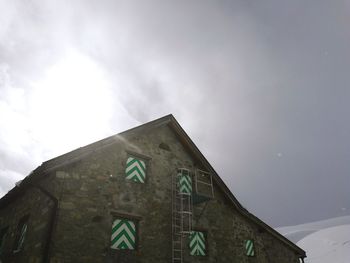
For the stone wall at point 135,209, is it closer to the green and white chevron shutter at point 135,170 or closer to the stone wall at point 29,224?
the green and white chevron shutter at point 135,170

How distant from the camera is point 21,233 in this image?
1106 cm

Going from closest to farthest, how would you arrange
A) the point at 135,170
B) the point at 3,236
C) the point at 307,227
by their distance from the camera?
the point at 135,170, the point at 3,236, the point at 307,227

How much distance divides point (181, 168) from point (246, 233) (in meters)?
6.21

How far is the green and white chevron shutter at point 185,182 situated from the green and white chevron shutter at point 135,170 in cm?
215

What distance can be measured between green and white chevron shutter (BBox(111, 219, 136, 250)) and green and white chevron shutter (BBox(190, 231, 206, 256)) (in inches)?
131

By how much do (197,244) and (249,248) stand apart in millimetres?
4605

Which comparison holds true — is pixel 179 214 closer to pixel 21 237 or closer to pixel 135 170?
pixel 135 170

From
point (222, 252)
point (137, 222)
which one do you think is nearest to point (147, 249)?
point (137, 222)

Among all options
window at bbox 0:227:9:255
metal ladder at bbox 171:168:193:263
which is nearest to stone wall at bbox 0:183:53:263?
Result: window at bbox 0:227:9:255

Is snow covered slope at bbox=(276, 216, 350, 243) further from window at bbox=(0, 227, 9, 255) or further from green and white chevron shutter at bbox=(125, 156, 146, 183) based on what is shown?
window at bbox=(0, 227, 9, 255)

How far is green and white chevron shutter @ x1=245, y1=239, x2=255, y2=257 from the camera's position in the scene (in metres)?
15.5

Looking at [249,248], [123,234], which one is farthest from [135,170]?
[249,248]

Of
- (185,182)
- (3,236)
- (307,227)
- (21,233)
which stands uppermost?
(307,227)

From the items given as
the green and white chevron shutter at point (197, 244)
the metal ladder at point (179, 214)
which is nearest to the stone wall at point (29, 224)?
the metal ladder at point (179, 214)
